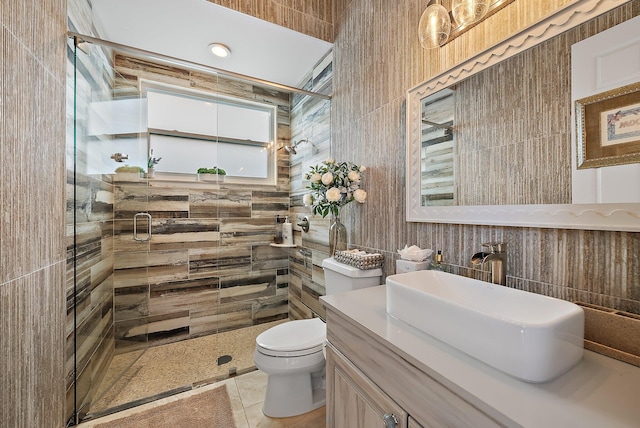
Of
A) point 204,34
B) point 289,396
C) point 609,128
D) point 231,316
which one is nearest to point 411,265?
point 609,128

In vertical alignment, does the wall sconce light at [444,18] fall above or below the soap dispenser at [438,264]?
above

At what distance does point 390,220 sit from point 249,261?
1416 millimetres

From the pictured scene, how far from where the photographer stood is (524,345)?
58 centimetres

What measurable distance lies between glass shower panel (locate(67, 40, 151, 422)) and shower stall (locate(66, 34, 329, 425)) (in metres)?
0.01

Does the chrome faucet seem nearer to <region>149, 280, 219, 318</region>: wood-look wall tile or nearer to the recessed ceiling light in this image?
<region>149, 280, 219, 318</region>: wood-look wall tile

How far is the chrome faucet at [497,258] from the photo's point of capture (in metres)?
0.96

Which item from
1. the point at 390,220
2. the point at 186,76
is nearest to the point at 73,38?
the point at 186,76

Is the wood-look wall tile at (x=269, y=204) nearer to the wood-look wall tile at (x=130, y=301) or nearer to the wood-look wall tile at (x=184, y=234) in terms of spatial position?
the wood-look wall tile at (x=184, y=234)

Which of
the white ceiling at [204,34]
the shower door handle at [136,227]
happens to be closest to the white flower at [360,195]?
the white ceiling at [204,34]

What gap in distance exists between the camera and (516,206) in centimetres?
96

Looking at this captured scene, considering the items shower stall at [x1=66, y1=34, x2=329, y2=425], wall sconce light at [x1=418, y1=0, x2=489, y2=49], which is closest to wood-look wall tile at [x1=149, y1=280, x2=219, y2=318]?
shower stall at [x1=66, y1=34, x2=329, y2=425]

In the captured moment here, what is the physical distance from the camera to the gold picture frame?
728 millimetres

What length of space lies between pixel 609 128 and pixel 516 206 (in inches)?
12.5

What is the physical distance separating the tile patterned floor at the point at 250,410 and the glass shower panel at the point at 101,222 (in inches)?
13.4
